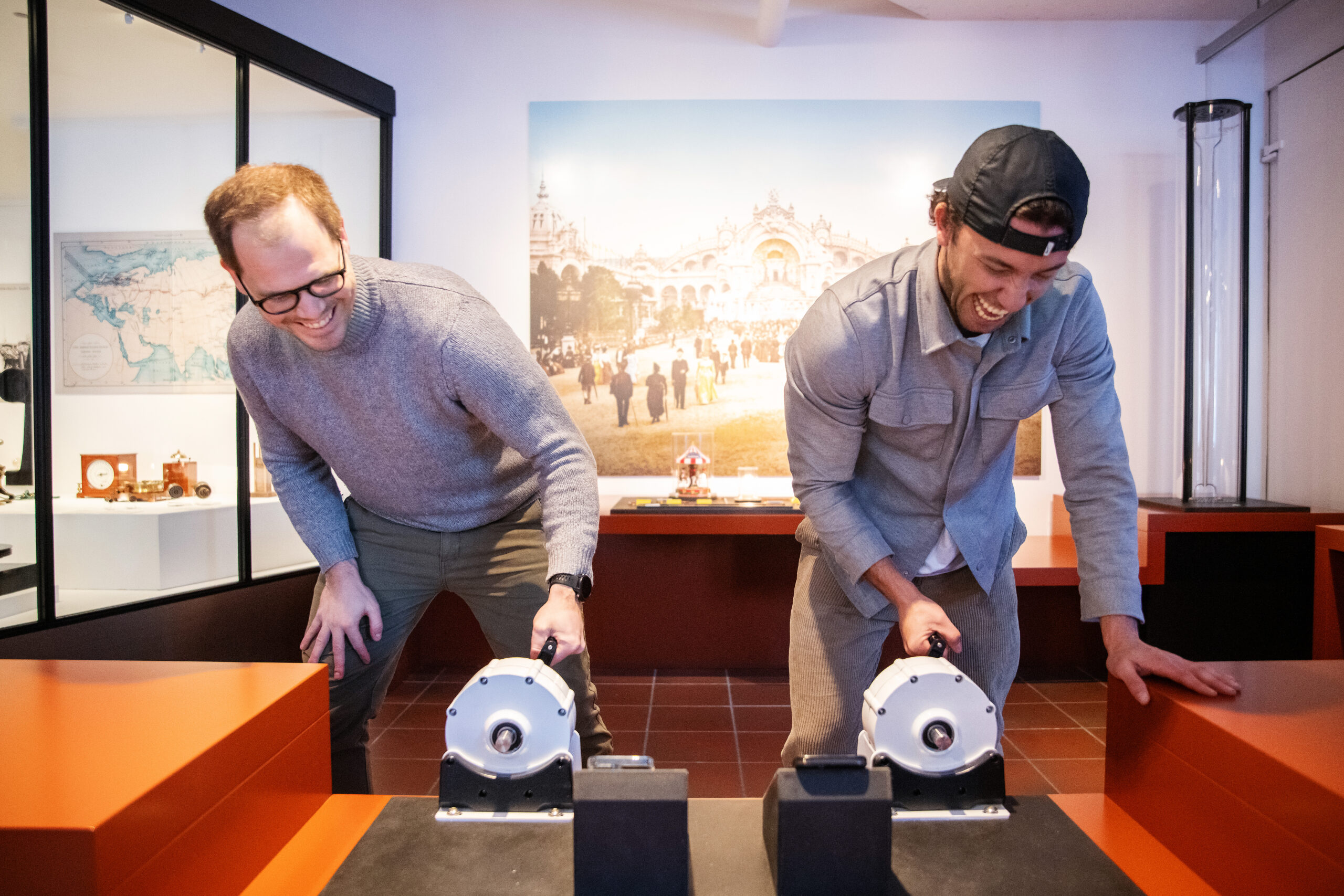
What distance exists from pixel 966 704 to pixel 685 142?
341 cm

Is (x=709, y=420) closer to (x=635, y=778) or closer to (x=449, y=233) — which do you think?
(x=449, y=233)

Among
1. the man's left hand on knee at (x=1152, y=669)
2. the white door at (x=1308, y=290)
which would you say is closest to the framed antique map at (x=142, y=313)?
the man's left hand on knee at (x=1152, y=669)

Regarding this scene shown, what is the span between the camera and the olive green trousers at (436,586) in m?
1.54

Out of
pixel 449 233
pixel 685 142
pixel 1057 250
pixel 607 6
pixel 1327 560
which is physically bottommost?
pixel 1327 560

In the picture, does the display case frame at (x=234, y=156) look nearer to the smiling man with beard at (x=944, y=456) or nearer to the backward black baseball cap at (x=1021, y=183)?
the smiling man with beard at (x=944, y=456)

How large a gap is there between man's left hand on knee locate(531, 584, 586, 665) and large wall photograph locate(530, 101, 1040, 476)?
2719 mm

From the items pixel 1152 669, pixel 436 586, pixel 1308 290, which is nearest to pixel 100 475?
pixel 436 586

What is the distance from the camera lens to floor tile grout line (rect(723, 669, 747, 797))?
248 centimetres

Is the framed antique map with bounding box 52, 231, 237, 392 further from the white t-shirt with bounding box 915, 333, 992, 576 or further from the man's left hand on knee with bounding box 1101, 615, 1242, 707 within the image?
the man's left hand on knee with bounding box 1101, 615, 1242, 707

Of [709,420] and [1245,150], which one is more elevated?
[1245,150]

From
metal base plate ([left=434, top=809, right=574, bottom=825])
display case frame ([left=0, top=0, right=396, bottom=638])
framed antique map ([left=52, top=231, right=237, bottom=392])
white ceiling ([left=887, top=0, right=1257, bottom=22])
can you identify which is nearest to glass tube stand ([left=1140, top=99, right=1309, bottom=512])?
white ceiling ([left=887, top=0, right=1257, bottom=22])

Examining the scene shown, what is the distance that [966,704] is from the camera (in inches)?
36.1

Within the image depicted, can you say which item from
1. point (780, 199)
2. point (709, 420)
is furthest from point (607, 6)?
point (709, 420)

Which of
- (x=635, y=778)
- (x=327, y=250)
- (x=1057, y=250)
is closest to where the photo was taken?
(x=635, y=778)
